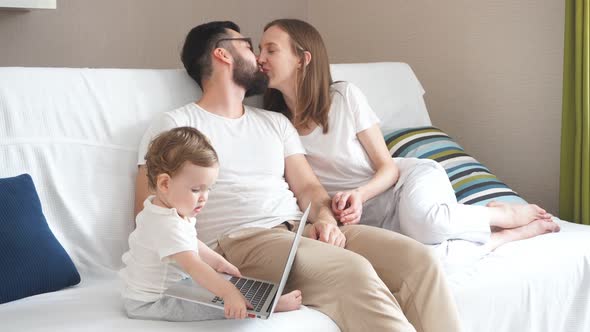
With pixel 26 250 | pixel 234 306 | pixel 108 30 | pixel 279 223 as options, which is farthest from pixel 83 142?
pixel 108 30

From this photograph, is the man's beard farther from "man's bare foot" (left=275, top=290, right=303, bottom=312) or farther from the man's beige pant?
"man's bare foot" (left=275, top=290, right=303, bottom=312)

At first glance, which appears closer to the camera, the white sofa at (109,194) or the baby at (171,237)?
the baby at (171,237)

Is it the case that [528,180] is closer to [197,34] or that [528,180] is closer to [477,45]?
[477,45]

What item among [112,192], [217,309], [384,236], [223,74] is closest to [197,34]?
[223,74]

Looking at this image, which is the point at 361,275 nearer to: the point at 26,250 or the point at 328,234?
the point at 328,234

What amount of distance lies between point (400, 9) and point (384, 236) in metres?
1.72

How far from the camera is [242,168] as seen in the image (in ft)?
7.43

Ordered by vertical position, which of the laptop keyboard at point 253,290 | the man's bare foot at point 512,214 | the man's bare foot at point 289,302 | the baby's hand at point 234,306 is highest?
the baby's hand at point 234,306

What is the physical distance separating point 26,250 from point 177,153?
0.47m

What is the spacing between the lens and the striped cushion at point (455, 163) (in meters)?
2.60

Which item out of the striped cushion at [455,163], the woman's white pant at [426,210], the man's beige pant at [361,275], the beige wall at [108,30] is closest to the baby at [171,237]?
the man's beige pant at [361,275]

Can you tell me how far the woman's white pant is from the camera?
2256 millimetres

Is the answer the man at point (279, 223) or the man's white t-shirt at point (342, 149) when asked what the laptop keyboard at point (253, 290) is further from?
the man's white t-shirt at point (342, 149)

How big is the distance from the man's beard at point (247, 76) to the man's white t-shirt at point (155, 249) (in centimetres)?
73
